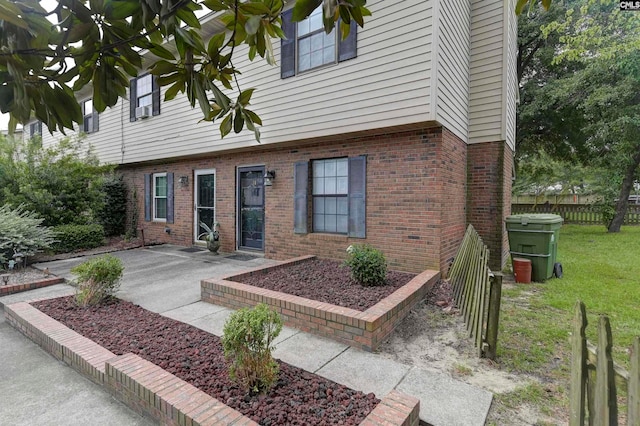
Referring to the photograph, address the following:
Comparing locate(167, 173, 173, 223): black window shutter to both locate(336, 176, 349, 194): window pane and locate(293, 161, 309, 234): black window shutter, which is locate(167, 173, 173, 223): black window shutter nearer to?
locate(293, 161, 309, 234): black window shutter

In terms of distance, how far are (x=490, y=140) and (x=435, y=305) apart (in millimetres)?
4055

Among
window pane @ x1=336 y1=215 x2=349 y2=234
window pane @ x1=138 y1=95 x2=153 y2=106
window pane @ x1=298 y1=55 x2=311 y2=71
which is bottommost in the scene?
window pane @ x1=336 y1=215 x2=349 y2=234

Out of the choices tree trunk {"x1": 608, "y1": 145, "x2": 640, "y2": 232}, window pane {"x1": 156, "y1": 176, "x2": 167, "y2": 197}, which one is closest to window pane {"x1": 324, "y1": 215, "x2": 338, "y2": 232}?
window pane {"x1": 156, "y1": 176, "x2": 167, "y2": 197}

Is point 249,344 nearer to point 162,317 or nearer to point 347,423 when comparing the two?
point 347,423

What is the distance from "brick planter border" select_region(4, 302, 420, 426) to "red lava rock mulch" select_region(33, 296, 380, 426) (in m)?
0.15

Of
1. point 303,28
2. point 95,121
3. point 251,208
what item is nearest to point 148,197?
point 95,121

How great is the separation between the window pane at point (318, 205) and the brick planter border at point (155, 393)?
4439mm

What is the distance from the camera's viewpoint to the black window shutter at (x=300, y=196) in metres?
6.72

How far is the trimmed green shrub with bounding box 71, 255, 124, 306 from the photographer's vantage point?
414cm

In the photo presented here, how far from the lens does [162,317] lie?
391 cm

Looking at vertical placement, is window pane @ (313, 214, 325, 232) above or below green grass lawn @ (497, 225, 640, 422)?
above

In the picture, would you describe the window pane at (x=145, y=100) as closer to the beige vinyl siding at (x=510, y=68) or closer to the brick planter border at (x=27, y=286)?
the brick planter border at (x=27, y=286)

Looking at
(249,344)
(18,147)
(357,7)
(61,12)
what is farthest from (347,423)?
(18,147)

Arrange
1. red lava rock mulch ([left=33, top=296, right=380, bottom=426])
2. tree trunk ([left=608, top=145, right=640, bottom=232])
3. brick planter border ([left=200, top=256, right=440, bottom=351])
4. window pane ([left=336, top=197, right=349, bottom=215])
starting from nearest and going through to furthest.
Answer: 1. red lava rock mulch ([left=33, top=296, right=380, bottom=426])
2. brick planter border ([left=200, top=256, right=440, bottom=351])
3. window pane ([left=336, top=197, right=349, bottom=215])
4. tree trunk ([left=608, top=145, right=640, bottom=232])
